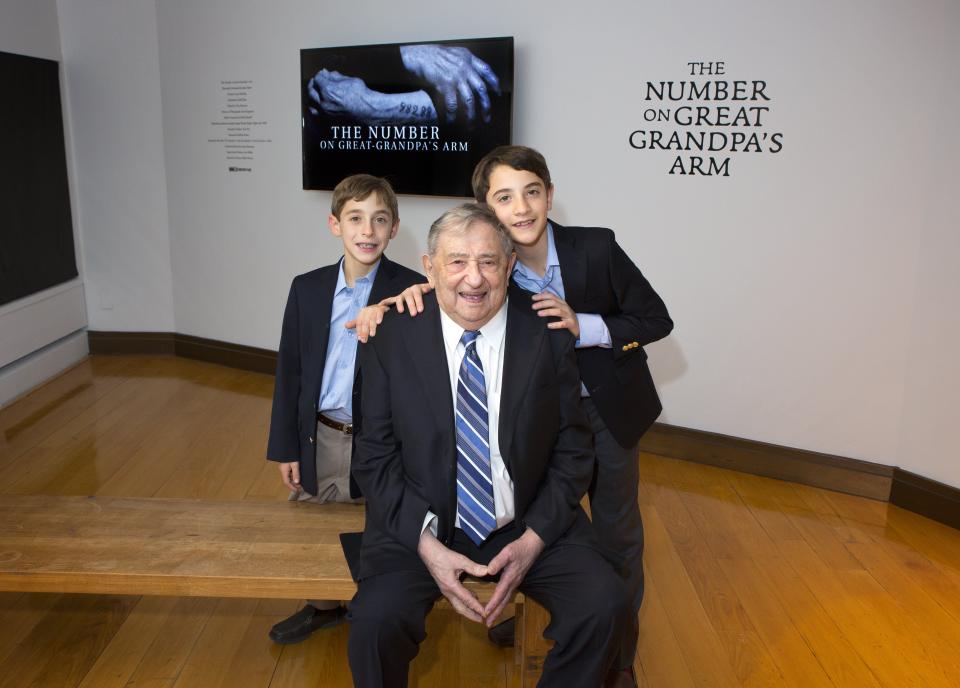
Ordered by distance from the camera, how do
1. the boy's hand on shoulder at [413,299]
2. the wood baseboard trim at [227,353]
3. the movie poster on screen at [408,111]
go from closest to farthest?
the boy's hand on shoulder at [413,299]
the movie poster on screen at [408,111]
the wood baseboard trim at [227,353]

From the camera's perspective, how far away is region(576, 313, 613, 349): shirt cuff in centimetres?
248

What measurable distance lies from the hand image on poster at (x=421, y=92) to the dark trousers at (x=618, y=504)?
2682mm

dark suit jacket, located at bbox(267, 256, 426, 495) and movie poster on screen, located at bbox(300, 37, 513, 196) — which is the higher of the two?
movie poster on screen, located at bbox(300, 37, 513, 196)

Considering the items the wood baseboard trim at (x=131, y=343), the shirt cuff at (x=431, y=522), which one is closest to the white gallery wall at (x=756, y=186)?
the wood baseboard trim at (x=131, y=343)

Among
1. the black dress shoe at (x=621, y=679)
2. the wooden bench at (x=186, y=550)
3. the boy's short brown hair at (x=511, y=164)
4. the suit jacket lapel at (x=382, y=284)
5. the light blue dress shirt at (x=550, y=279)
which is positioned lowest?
the black dress shoe at (x=621, y=679)

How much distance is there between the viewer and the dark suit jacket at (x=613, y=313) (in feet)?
8.41

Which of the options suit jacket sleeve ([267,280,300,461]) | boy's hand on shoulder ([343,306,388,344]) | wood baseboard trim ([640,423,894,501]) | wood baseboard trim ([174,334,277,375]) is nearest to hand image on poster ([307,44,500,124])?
wood baseboard trim ([174,334,277,375])

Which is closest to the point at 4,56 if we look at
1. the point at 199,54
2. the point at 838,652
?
the point at 199,54

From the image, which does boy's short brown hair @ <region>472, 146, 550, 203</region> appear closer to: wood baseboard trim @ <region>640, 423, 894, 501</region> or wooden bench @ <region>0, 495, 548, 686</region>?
wooden bench @ <region>0, 495, 548, 686</region>

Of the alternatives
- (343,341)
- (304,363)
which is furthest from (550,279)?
(304,363)

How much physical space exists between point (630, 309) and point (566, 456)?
20.9 inches

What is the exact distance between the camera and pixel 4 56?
5328mm

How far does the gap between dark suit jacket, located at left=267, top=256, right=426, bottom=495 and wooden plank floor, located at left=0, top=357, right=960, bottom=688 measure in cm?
68

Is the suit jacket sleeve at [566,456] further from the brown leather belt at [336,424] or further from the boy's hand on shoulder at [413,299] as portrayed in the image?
the brown leather belt at [336,424]
